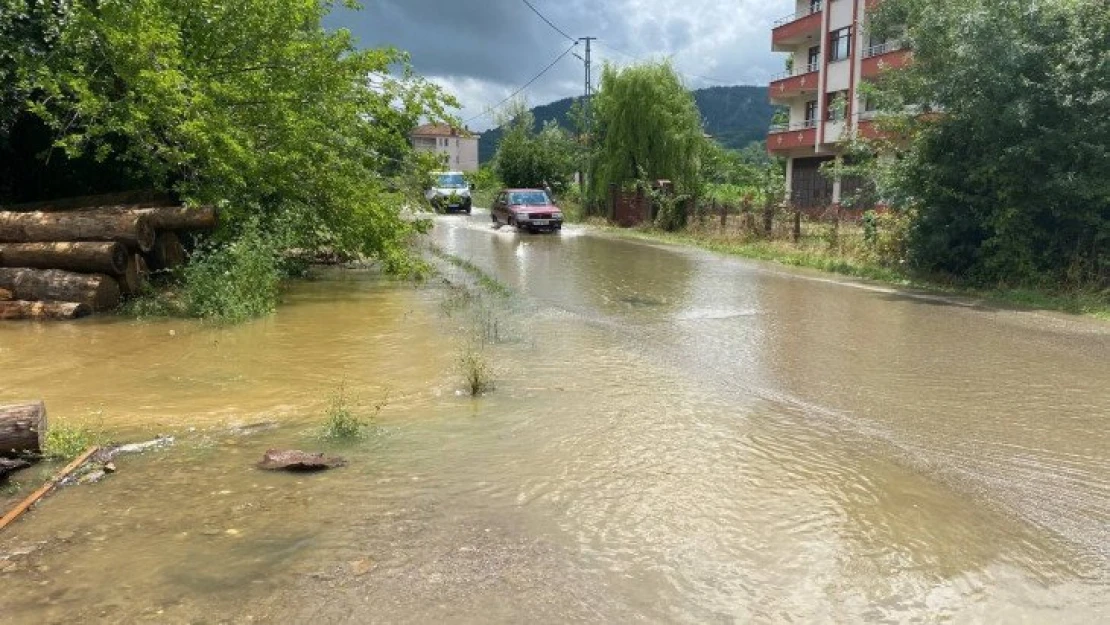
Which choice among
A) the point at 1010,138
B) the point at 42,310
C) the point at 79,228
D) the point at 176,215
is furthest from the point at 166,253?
the point at 1010,138

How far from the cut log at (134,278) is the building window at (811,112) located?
34.1 meters

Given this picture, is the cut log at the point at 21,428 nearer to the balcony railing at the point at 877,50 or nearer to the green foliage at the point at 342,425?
the green foliage at the point at 342,425

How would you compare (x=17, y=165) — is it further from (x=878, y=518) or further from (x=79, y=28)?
(x=878, y=518)

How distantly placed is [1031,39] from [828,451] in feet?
36.3

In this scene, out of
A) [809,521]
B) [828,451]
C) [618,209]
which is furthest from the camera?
[618,209]

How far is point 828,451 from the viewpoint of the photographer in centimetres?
568

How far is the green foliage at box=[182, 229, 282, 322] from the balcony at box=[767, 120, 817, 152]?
3133cm

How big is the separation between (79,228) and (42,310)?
3.80ft

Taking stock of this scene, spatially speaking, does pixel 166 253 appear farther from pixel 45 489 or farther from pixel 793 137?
pixel 793 137

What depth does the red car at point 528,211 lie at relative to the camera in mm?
30031

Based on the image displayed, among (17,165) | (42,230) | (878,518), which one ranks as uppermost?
(17,165)

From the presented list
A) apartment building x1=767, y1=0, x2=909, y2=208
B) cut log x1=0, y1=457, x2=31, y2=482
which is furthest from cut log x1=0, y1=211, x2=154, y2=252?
apartment building x1=767, y1=0, x2=909, y2=208

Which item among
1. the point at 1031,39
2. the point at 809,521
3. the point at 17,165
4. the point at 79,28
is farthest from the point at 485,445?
the point at 1031,39

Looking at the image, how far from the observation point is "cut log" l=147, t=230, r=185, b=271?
472 inches
